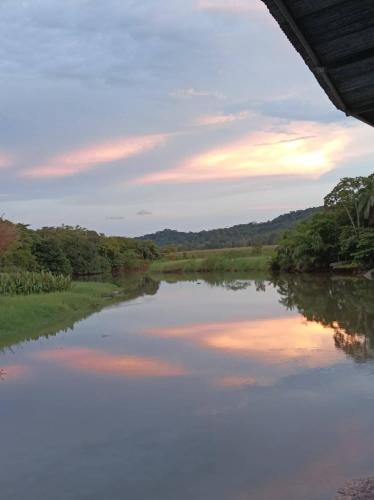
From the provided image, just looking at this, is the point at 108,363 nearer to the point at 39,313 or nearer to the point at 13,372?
the point at 13,372

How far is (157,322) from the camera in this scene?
792 inches

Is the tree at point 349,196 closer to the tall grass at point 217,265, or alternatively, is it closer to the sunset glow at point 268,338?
the tall grass at point 217,265

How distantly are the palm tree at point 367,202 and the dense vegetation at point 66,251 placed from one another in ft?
85.0

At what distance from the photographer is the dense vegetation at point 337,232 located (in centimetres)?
4206

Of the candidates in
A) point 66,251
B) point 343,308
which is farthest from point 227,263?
point 343,308

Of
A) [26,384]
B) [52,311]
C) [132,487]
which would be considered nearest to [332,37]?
[132,487]

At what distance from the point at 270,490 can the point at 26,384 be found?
6942 millimetres

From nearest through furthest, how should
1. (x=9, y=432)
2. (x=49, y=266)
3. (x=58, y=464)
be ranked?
(x=58, y=464) → (x=9, y=432) → (x=49, y=266)

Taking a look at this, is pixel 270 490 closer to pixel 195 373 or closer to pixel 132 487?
pixel 132 487

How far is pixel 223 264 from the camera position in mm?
58625

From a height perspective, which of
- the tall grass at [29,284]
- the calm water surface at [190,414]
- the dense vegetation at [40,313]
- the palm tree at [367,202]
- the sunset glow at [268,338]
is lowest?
the calm water surface at [190,414]

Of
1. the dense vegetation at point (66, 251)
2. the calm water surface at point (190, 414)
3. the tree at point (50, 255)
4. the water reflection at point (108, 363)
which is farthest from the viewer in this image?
the tree at point (50, 255)

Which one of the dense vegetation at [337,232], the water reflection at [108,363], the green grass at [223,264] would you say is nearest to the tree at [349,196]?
the dense vegetation at [337,232]

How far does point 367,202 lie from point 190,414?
37028 mm
